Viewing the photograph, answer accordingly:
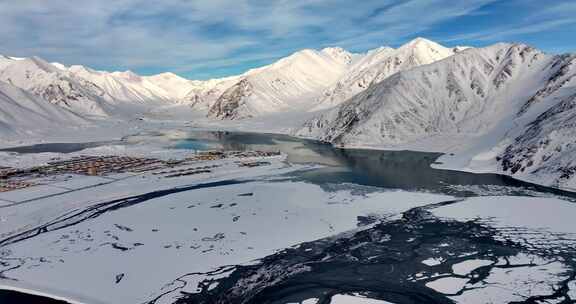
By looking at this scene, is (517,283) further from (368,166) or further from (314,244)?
(368,166)

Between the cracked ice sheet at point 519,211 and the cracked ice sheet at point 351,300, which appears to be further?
the cracked ice sheet at point 519,211

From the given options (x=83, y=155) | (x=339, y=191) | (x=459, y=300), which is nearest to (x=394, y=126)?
(x=339, y=191)

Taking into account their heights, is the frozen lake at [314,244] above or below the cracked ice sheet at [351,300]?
above

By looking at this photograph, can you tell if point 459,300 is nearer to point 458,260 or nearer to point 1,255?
point 458,260

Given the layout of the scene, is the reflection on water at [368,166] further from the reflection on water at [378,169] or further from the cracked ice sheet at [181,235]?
the cracked ice sheet at [181,235]

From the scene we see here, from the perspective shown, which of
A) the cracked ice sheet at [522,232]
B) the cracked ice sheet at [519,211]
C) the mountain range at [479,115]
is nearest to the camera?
the cracked ice sheet at [522,232]

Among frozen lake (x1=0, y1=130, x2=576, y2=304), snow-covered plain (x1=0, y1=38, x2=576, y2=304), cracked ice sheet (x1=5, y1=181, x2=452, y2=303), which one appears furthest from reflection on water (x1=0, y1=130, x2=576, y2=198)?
cracked ice sheet (x1=5, y1=181, x2=452, y2=303)

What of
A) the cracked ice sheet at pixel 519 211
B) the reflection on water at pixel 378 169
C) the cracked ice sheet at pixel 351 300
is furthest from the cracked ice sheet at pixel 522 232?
the reflection on water at pixel 378 169
